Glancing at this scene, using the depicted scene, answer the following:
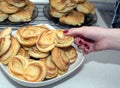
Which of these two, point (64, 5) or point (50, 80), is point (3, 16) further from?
point (50, 80)

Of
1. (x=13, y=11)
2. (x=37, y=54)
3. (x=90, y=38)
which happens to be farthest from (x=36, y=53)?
(x=13, y=11)

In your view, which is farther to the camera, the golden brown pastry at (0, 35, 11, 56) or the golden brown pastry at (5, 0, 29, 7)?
the golden brown pastry at (5, 0, 29, 7)

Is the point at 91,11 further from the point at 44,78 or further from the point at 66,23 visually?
the point at 44,78

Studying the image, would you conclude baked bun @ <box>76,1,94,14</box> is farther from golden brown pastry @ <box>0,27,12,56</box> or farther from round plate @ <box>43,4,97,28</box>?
golden brown pastry @ <box>0,27,12,56</box>

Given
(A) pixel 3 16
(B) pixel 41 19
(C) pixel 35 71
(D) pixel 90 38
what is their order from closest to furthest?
(C) pixel 35 71 → (D) pixel 90 38 → (A) pixel 3 16 → (B) pixel 41 19

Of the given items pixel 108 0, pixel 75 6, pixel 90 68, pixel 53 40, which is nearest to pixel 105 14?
pixel 108 0

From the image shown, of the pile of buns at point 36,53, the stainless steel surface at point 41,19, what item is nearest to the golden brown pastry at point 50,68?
the pile of buns at point 36,53

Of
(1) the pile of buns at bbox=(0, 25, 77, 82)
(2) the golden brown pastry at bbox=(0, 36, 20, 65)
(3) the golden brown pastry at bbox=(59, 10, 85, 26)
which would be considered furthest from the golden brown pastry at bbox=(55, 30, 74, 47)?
(3) the golden brown pastry at bbox=(59, 10, 85, 26)
